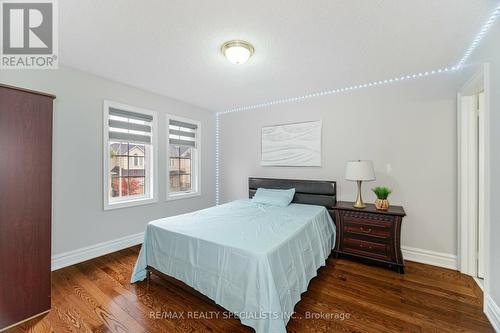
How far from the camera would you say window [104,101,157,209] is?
10.2 feet

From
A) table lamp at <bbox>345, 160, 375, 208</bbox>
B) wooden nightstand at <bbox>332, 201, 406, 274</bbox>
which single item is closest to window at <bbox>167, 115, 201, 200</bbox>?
wooden nightstand at <bbox>332, 201, 406, 274</bbox>

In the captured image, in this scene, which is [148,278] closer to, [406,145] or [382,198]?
[382,198]

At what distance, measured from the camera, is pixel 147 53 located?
231cm

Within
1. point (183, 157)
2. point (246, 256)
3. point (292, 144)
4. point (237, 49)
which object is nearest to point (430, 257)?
point (292, 144)

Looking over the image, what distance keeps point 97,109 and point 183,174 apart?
185cm

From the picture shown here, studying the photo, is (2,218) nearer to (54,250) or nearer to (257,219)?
(54,250)

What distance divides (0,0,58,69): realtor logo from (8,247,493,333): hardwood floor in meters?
2.43

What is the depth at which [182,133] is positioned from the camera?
13.7ft

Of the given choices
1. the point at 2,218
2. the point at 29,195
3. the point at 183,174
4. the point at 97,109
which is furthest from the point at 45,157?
the point at 183,174

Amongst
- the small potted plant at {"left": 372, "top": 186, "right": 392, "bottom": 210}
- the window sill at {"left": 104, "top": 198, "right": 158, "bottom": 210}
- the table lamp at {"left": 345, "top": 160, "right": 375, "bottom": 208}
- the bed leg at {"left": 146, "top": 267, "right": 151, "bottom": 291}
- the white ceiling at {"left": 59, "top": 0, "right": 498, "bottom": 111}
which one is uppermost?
the white ceiling at {"left": 59, "top": 0, "right": 498, "bottom": 111}

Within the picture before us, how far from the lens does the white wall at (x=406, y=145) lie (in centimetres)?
271

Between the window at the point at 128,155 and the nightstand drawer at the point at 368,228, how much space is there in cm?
308

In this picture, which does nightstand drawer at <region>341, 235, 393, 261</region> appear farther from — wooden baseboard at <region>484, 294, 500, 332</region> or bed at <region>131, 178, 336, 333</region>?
wooden baseboard at <region>484, 294, 500, 332</region>

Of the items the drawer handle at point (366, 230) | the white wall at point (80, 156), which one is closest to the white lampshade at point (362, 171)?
the drawer handle at point (366, 230)
